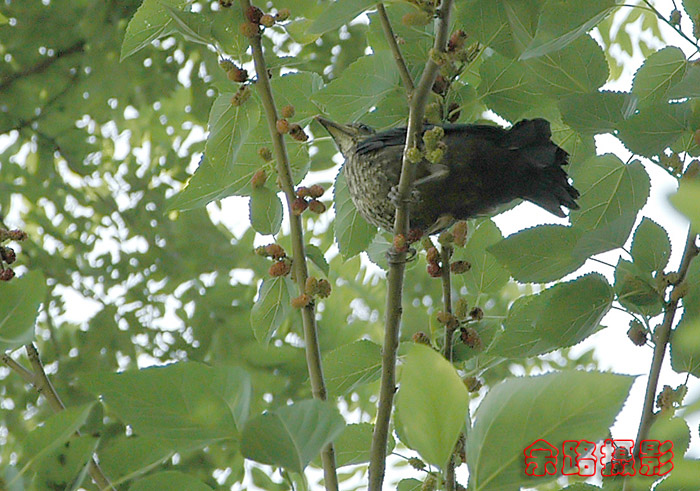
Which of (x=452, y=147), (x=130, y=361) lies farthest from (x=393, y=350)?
(x=130, y=361)

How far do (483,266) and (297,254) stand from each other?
0.37 m

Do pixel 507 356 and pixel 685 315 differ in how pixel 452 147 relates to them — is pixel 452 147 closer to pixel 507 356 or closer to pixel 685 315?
pixel 507 356

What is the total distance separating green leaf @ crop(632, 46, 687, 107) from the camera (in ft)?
3.81

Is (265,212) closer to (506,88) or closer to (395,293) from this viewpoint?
(395,293)

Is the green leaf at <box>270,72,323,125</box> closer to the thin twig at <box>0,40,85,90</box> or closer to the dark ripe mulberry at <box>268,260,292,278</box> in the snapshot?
the dark ripe mulberry at <box>268,260,292,278</box>

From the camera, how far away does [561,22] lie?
3.02 feet

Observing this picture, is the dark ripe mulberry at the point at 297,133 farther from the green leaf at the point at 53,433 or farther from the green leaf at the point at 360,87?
the green leaf at the point at 53,433

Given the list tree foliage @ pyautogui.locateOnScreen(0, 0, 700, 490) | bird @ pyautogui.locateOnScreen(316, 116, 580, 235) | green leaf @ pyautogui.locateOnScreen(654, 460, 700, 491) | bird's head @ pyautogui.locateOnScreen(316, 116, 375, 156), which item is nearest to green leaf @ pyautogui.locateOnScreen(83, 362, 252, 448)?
tree foliage @ pyautogui.locateOnScreen(0, 0, 700, 490)

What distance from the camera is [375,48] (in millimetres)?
1541

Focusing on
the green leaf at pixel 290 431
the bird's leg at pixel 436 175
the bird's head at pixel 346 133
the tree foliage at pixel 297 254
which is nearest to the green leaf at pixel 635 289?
the tree foliage at pixel 297 254

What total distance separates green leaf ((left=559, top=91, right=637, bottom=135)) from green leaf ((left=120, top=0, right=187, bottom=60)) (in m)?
0.60

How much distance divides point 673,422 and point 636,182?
1.94ft

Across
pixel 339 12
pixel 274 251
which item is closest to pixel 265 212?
pixel 274 251

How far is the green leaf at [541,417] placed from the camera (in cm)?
62
